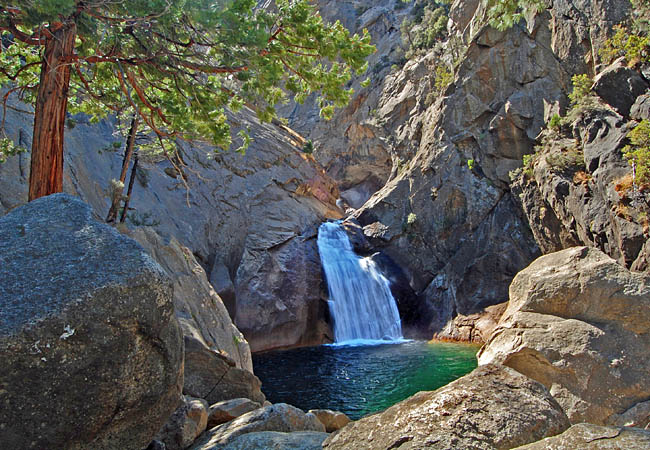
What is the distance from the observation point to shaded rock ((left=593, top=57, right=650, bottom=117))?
17.6 metres

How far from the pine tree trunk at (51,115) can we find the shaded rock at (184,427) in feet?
15.9

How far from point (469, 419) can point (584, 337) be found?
19.1 ft

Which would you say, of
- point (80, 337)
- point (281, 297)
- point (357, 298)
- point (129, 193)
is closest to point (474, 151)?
point (357, 298)

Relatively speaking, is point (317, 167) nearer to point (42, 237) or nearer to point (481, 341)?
point (481, 341)

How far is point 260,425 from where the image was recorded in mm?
5141

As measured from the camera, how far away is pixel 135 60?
343 inches

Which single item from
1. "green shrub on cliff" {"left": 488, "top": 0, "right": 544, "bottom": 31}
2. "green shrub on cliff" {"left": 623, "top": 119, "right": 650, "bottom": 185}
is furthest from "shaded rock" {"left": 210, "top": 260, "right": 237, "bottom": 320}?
"green shrub on cliff" {"left": 488, "top": 0, "right": 544, "bottom": 31}

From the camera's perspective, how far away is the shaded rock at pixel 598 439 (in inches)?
97.9

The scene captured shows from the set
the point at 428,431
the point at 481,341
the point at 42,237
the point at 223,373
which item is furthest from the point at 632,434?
the point at 481,341

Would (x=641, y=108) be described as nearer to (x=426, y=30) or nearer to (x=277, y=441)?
(x=277, y=441)

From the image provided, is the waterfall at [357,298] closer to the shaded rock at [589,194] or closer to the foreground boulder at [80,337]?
the shaded rock at [589,194]

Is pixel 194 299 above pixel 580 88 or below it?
below

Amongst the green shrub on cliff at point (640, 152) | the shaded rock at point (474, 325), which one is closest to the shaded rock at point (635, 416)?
the green shrub on cliff at point (640, 152)

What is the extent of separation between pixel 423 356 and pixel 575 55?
1640 centimetres
